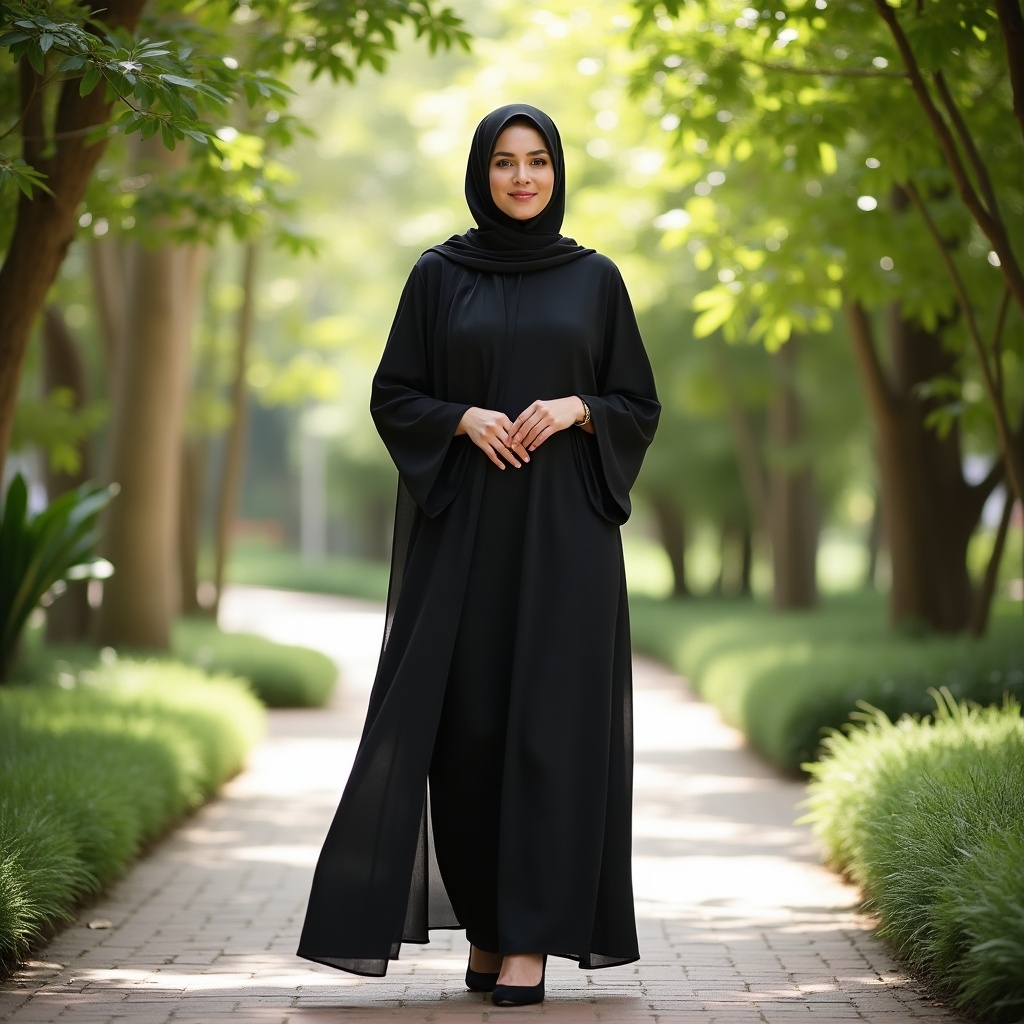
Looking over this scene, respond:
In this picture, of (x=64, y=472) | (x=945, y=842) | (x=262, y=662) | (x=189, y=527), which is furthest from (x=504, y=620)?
(x=189, y=527)

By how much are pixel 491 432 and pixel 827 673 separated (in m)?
6.48

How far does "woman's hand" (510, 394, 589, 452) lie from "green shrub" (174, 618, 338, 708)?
364 inches

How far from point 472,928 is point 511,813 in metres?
0.41

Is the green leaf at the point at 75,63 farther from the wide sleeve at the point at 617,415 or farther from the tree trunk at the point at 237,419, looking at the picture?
the tree trunk at the point at 237,419

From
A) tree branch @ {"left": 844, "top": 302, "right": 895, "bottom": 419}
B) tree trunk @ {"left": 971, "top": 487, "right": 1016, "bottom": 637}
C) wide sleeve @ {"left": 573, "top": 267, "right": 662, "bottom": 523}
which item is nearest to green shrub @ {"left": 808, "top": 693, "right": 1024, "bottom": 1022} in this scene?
wide sleeve @ {"left": 573, "top": 267, "right": 662, "bottom": 523}

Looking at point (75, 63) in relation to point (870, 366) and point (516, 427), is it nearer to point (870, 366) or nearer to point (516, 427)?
point (516, 427)

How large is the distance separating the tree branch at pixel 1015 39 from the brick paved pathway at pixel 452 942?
120 inches

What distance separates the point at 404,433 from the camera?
412cm

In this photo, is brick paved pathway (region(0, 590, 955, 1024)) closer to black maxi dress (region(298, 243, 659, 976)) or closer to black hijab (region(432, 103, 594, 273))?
black maxi dress (region(298, 243, 659, 976))

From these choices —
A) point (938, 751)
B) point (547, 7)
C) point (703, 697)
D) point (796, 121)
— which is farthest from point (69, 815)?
point (703, 697)

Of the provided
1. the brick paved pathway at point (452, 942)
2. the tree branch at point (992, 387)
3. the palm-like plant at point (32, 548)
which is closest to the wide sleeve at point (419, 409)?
the brick paved pathway at point (452, 942)

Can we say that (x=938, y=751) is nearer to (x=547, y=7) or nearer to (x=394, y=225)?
(x=547, y=7)

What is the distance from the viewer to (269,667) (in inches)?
545

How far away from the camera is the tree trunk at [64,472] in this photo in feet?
45.8
